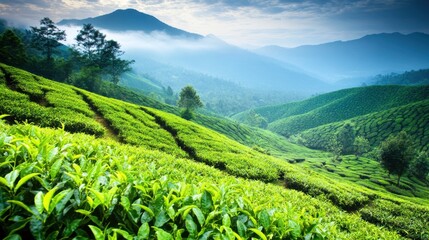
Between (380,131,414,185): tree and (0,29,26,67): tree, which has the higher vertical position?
(0,29,26,67): tree

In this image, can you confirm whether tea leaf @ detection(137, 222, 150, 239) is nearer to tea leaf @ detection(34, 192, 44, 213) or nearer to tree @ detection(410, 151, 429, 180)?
tea leaf @ detection(34, 192, 44, 213)

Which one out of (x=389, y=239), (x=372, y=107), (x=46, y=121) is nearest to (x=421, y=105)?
(x=372, y=107)

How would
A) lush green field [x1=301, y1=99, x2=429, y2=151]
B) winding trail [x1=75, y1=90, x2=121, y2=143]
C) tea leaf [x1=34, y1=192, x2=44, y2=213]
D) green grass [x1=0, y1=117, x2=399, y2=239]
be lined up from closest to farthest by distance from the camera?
1. tea leaf [x1=34, y1=192, x2=44, y2=213]
2. green grass [x1=0, y1=117, x2=399, y2=239]
3. winding trail [x1=75, y1=90, x2=121, y2=143]
4. lush green field [x1=301, y1=99, x2=429, y2=151]

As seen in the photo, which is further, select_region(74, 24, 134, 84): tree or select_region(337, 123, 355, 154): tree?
select_region(337, 123, 355, 154): tree

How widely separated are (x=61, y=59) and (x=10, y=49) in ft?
86.2

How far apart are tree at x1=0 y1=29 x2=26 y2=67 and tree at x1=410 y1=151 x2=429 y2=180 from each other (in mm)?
119543

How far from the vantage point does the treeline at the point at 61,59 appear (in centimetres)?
6327

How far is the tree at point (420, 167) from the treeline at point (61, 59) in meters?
106

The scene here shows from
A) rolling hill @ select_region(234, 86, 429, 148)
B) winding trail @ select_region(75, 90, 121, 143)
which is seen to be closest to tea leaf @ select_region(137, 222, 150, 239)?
winding trail @ select_region(75, 90, 121, 143)

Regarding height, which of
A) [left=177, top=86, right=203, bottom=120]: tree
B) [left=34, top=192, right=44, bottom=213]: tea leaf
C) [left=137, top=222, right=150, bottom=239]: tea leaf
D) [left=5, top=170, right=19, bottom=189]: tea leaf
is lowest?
[left=177, top=86, right=203, bottom=120]: tree

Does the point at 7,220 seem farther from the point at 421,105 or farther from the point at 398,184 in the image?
the point at 421,105

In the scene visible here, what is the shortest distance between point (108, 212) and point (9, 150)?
220 cm

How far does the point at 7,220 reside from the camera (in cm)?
355

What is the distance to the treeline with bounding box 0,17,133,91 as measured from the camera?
63266mm
